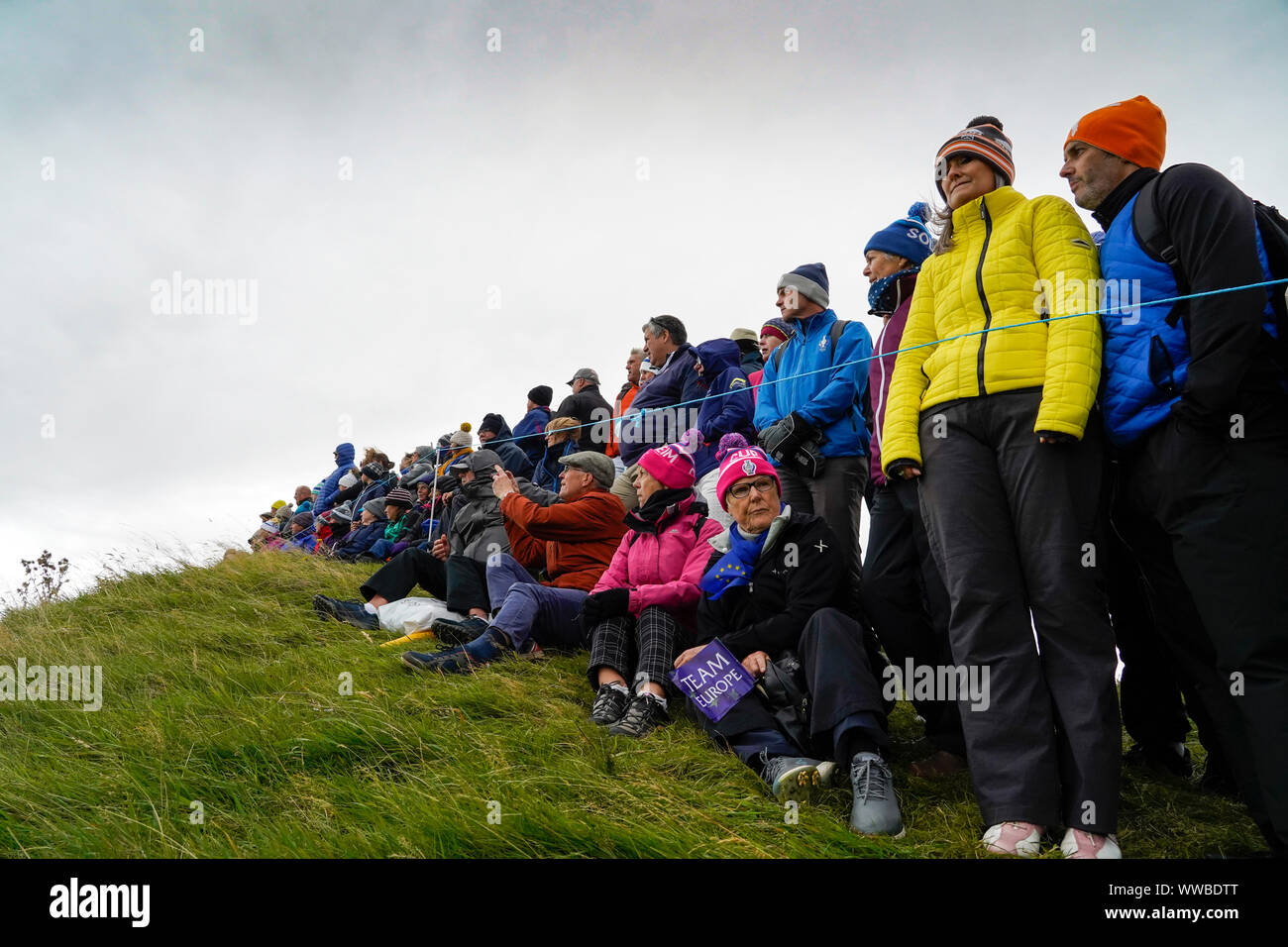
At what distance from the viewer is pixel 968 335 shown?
9.54 feet

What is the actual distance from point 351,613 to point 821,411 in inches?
150

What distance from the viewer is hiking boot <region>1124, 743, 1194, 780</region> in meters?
3.39

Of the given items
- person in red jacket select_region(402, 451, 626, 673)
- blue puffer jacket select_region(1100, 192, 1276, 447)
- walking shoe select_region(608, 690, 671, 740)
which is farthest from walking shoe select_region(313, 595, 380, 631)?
blue puffer jacket select_region(1100, 192, 1276, 447)

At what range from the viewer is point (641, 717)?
Answer: 3.58 metres

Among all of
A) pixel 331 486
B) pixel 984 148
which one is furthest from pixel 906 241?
pixel 331 486

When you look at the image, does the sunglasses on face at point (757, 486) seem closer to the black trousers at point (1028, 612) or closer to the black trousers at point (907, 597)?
the black trousers at point (907, 597)

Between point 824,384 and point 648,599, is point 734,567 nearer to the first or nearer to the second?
point 648,599

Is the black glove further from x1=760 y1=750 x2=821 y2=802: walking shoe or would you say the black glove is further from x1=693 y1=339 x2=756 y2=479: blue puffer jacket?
x1=693 y1=339 x2=756 y2=479: blue puffer jacket

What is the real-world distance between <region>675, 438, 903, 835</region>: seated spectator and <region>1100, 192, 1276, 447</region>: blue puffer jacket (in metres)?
1.31

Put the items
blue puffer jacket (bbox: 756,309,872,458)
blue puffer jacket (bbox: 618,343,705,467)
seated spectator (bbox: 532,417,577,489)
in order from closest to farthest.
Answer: blue puffer jacket (bbox: 756,309,872,458)
blue puffer jacket (bbox: 618,343,705,467)
seated spectator (bbox: 532,417,577,489)

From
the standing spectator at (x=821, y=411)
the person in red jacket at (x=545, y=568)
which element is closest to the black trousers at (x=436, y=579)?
the person in red jacket at (x=545, y=568)

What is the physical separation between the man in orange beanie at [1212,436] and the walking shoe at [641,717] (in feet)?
6.97

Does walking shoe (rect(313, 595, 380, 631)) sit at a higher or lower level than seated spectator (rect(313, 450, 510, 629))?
lower

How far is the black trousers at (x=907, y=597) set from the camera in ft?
11.2
